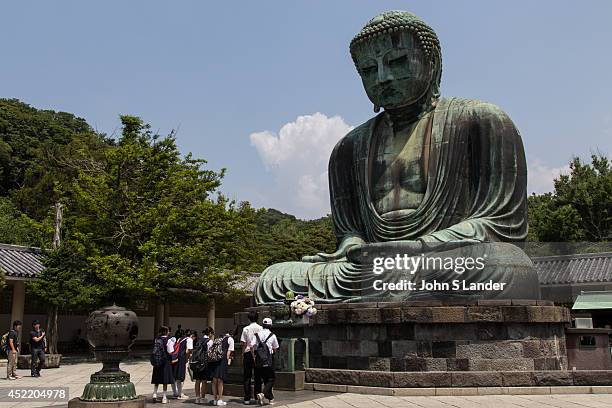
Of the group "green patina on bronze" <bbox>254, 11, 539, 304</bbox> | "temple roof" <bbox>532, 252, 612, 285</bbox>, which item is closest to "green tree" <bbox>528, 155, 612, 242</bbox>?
"temple roof" <bbox>532, 252, 612, 285</bbox>

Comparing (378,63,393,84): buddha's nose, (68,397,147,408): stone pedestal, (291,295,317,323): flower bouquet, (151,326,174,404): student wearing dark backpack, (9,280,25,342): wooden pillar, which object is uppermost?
(378,63,393,84): buddha's nose

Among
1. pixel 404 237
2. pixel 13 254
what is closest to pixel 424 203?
pixel 404 237

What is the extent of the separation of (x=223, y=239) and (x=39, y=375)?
7253 mm

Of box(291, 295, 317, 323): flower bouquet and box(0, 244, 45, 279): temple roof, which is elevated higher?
box(0, 244, 45, 279): temple roof

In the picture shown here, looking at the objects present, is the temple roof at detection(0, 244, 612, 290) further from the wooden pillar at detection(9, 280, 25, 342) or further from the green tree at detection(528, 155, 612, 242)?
the green tree at detection(528, 155, 612, 242)

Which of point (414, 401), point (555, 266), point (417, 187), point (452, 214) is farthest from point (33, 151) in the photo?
point (414, 401)

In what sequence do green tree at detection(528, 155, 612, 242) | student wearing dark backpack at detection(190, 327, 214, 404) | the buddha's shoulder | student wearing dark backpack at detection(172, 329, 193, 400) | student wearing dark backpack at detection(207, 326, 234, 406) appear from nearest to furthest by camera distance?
student wearing dark backpack at detection(207, 326, 234, 406)
student wearing dark backpack at detection(190, 327, 214, 404)
student wearing dark backpack at detection(172, 329, 193, 400)
the buddha's shoulder
green tree at detection(528, 155, 612, 242)

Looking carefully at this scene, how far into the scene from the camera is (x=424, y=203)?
10.3 meters

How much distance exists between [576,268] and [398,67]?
13032 millimetres

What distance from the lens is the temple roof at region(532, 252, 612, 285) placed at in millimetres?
A: 19094

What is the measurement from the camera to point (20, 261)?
1925 centimetres

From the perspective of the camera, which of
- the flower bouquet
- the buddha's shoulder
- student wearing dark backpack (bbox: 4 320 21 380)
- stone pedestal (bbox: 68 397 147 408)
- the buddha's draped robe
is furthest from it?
student wearing dark backpack (bbox: 4 320 21 380)

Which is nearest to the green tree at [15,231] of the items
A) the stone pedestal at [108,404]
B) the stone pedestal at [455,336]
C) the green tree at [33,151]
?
the green tree at [33,151]

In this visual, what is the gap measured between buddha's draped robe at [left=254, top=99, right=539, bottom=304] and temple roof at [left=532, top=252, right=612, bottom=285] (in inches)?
360
